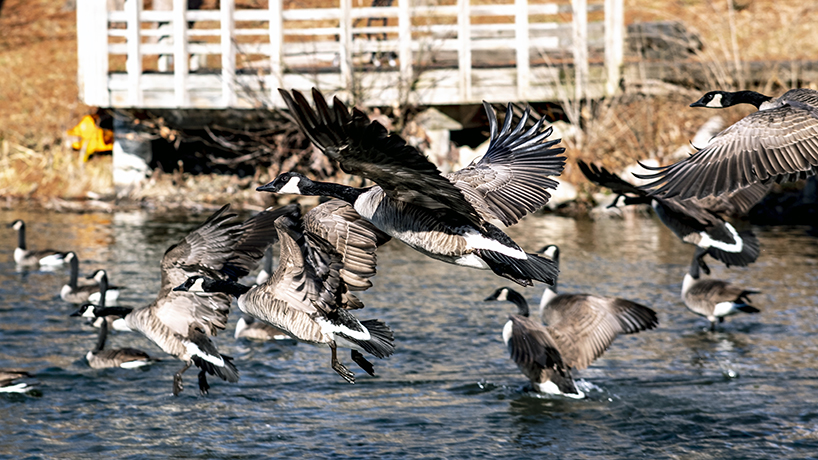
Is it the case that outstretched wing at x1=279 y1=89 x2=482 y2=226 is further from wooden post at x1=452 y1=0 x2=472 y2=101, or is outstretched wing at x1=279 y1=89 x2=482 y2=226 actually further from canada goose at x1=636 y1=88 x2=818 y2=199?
wooden post at x1=452 y1=0 x2=472 y2=101

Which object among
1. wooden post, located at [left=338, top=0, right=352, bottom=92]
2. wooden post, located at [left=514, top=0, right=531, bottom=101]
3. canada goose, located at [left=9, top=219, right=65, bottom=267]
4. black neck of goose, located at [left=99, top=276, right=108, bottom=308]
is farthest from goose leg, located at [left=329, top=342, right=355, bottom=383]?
wooden post, located at [left=514, top=0, right=531, bottom=101]

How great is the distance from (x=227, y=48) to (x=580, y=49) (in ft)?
23.5

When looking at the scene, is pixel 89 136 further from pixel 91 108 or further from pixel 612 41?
pixel 612 41

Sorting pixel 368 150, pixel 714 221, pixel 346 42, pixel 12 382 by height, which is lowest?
pixel 12 382

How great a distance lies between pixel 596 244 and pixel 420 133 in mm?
5540

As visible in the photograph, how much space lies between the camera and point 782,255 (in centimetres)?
1523

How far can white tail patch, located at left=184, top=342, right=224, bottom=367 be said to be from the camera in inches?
342

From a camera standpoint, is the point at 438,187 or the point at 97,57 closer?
the point at 438,187

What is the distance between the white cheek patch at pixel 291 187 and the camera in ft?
22.2

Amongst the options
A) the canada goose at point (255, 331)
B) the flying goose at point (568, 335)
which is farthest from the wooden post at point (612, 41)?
the canada goose at point (255, 331)

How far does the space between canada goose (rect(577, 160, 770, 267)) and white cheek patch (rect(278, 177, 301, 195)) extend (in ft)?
17.2

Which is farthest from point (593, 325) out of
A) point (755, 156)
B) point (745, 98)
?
point (755, 156)

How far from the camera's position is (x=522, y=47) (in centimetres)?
1975

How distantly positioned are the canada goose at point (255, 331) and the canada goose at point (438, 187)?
13.8ft
